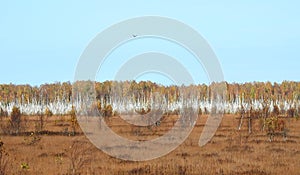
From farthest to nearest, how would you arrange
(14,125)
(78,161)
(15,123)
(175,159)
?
1. (15,123)
2. (14,125)
3. (175,159)
4. (78,161)

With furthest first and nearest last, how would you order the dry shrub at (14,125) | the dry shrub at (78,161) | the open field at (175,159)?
the dry shrub at (14,125) → the open field at (175,159) → the dry shrub at (78,161)

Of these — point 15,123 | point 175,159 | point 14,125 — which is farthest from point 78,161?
point 15,123

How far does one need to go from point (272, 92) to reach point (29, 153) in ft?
217

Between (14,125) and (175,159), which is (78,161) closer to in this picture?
(175,159)

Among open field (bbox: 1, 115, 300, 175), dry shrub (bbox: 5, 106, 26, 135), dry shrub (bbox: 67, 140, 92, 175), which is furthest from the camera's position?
dry shrub (bbox: 5, 106, 26, 135)

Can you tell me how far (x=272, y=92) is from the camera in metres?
76.9

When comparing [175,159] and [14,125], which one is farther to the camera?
[14,125]

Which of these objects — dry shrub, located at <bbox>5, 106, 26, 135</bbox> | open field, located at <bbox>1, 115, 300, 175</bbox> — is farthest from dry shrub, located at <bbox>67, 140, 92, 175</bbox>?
dry shrub, located at <bbox>5, 106, 26, 135</bbox>

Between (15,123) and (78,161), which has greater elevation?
(15,123)

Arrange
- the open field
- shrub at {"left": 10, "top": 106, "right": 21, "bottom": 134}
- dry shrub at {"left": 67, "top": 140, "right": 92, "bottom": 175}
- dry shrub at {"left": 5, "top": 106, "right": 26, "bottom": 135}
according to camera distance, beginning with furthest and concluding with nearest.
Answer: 1. shrub at {"left": 10, "top": 106, "right": 21, "bottom": 134}
2. dry shrub at {"left": 5, "top": 106, "right": 26, "bottom": 135}
3. the open field
4. dry shrub at {"left": 67, "top": 140, "right": 92, "bottom": 175}

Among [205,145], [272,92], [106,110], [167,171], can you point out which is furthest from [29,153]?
[272,92]

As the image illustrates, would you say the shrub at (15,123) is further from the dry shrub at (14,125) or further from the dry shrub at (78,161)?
the dry shrub at (78,161)

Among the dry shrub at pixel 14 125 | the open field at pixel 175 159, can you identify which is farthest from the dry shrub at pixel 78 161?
the dry shrub at pixel 14 125

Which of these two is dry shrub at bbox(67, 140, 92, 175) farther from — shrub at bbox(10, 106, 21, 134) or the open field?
shrub at bbox(10, 106, 21, 134)
